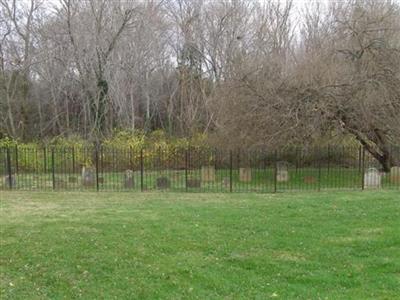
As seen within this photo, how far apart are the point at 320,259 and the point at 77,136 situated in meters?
25.1

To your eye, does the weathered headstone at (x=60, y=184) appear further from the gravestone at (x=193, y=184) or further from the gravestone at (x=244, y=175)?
the gravestone at (x=244, y=175)

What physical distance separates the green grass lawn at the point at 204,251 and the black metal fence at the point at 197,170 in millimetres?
4917

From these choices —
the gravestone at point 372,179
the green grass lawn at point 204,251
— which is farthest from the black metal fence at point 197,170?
the green grass lawn at point 204,251

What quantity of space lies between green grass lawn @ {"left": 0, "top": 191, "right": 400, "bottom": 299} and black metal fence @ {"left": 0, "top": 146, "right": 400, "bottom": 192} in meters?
4.92

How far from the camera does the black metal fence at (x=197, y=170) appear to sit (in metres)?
17.5

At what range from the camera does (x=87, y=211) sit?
38.5ft

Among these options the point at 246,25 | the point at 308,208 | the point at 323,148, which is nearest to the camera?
the point at 308,208

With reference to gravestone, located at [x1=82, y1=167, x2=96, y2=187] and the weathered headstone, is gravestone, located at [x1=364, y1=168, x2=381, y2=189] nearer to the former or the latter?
gravestone, located at [x1=82, y1=167, x2=96, y2=187]

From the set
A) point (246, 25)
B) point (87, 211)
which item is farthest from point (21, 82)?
point (87, 211)

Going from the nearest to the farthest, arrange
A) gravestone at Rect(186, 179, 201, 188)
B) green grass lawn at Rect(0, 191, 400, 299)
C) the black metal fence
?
green grass lawn at Rect(0, 191, 400, 299) < gravestone at Rect(186, 179, 201, 188) < the black metal fence

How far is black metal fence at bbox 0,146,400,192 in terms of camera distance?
17.5 metres

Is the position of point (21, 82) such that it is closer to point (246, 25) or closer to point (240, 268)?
point (246, 25)

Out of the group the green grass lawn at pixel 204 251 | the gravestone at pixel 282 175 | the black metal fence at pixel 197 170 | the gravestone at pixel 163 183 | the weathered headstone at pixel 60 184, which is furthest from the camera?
the gravestone at pixel 282 175

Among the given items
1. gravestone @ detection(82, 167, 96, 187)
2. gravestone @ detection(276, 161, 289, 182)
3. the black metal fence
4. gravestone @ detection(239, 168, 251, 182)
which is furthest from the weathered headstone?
gravestone @ detection(276, 161, 289, 182)
